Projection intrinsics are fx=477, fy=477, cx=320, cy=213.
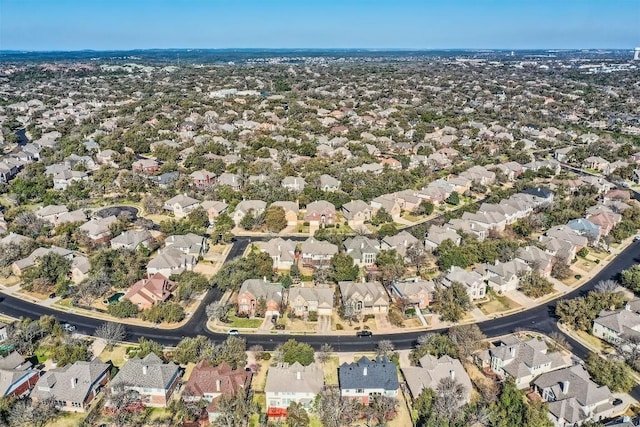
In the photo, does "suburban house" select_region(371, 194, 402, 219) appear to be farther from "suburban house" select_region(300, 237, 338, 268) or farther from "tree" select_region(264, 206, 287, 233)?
"suburban house" select_region(300, 237, 338, 268)

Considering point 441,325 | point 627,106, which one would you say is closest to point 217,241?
point 441,325

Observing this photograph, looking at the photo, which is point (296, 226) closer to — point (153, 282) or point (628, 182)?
point (153, 282)

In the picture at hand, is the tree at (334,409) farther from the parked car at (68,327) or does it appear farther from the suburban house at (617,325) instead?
the suburban house at (617,325)

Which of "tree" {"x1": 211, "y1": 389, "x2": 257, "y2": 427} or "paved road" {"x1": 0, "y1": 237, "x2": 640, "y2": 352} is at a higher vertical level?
"tree" {"x1": 211, "y1": 389, "x2": 257, "y2": 427}

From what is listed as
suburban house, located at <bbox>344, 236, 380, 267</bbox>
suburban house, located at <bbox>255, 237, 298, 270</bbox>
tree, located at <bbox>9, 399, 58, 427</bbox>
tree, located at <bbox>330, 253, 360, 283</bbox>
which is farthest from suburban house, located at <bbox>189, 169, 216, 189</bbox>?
tree, located at <bbox>9, 399, 58, 427</bbox>

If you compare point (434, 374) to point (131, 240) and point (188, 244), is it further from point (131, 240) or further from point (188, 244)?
point (131, 240)

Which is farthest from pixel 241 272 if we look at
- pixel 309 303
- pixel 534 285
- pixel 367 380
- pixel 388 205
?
pixel 534 285

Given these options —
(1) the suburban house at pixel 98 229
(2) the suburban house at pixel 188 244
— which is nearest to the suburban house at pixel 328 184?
(2) the suburban house at pixel 188 244
